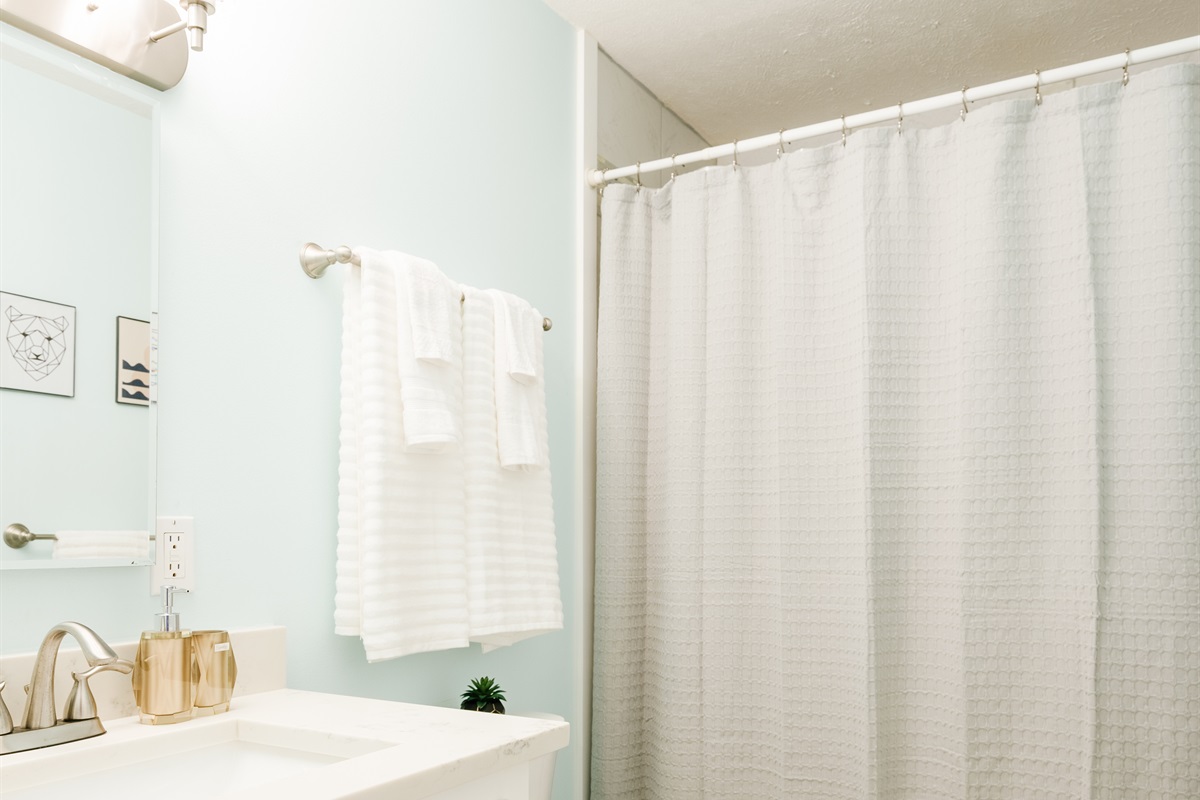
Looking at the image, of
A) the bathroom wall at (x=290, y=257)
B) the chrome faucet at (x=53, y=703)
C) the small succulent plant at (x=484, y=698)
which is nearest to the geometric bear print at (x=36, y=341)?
the bathroom wall at (x=290, y=257)

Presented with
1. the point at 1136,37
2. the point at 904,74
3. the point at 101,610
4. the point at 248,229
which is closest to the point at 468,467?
the point at 248,229

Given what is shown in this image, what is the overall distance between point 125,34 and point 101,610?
0.71 meters

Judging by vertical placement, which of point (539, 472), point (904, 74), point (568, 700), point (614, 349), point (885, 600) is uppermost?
point (904, 74)

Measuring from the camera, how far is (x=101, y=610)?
3.64 feet

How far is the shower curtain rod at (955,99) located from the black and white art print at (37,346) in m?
1.33

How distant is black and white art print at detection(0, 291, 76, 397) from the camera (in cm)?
103

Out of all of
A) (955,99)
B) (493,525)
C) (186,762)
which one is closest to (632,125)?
(955,99)

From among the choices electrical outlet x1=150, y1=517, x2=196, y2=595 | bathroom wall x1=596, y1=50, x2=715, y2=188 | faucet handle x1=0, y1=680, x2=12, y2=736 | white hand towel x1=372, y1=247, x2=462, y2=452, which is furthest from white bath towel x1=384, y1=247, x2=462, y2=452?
bathroom wall x1=596, y1=50, x2=715, y2=188

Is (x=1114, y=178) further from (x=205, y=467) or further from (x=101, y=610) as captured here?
(x=101, y=610)

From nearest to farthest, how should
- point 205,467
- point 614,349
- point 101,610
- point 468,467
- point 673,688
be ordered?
1. point 101,610
2. point 205,467
3. point 468,467
4. point 673,688
5. point 614,349

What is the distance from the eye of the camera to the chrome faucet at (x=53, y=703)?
0.96 m

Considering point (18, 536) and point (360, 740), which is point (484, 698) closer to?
point (360, 740)

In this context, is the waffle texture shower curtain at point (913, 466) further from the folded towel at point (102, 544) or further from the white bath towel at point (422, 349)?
the folded towel at point (102, 544)

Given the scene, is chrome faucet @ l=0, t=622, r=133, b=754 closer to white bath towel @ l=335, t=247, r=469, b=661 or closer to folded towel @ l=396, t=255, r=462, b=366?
white bath towel @ l=335, t=247, r=469, b=661
